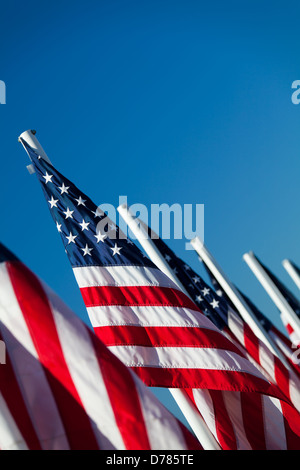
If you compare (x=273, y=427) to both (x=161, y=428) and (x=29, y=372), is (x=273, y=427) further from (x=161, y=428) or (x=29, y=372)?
(x=29, y=372)

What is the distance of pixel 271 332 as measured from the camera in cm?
1661

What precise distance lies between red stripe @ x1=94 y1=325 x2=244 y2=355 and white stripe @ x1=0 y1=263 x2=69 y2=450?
249cm

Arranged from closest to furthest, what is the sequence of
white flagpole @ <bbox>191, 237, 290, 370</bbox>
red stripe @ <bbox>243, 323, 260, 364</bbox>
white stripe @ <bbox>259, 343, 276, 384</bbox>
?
white stripe @ <bbox>259, 343, 276, 384</bbox> → red stripe @ <bbox>243, 323, 260, 364</bbox> → white flagpole @ <bbox>191, 237, 290, 370</bbox>

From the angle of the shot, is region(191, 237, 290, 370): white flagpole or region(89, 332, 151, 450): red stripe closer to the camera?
region(89, 332, 151, 450): red stripe

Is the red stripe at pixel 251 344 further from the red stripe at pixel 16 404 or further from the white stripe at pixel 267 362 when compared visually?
the red stripe at pixel 16 404

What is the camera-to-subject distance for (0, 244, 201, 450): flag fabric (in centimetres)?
594

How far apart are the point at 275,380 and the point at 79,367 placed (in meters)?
5.88

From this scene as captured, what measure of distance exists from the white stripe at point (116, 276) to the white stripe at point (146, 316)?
40 cm

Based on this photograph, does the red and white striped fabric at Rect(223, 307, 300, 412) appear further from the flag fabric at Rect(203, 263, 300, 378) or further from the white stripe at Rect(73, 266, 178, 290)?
the flag fabric at Rect(203, 263, 300, 378)

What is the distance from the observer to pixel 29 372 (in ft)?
20.4

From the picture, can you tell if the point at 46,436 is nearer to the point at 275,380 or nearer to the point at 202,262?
the point at 275,380

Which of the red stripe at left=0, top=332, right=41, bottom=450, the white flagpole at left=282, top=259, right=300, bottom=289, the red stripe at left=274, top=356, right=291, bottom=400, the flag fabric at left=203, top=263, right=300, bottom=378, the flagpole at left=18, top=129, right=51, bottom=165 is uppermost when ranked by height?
the white flagpole at left=282, top=259, right=300, bottom=289

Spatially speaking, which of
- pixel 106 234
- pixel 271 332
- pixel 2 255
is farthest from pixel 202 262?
pixel 2 255

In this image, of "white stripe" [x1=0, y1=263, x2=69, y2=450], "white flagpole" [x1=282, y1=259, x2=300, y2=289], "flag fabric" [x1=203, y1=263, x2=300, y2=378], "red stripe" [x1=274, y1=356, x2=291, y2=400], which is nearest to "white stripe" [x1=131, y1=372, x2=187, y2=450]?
"white stripe" [x1=0, y1=263, x2=69, y2=450]
